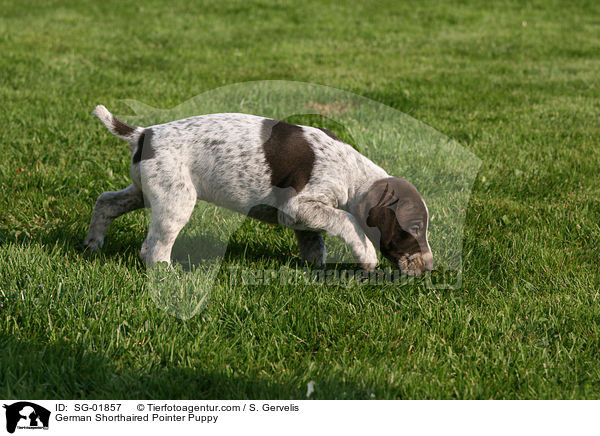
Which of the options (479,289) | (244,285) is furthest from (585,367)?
(244,285)

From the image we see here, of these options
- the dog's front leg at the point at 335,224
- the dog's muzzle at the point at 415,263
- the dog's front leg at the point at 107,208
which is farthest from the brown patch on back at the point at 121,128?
the dog's muzzle at the point at 415,263

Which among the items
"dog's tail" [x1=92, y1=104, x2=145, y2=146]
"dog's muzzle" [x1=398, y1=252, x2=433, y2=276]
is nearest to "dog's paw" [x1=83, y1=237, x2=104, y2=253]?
"dog's tail" [x1=92, y1=104, x2=145, y2=146]

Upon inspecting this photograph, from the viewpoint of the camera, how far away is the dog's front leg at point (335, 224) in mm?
3666

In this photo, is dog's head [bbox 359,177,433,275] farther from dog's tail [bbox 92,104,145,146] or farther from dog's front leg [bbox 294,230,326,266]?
dog's tail [bbox 92,104,145,146]

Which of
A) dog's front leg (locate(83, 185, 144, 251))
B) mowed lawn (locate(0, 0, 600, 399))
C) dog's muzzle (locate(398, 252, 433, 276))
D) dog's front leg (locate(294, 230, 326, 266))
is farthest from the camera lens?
dog's front leg (locate(294, 230, 326, 266))

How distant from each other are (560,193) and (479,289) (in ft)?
6.95

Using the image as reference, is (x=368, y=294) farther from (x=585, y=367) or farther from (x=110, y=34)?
(x=110, y=34)

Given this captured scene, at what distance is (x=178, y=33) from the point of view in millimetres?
12828

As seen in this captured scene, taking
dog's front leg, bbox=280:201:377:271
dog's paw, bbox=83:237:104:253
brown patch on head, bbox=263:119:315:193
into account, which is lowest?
dog's paw, bbox=83:237:104:253
